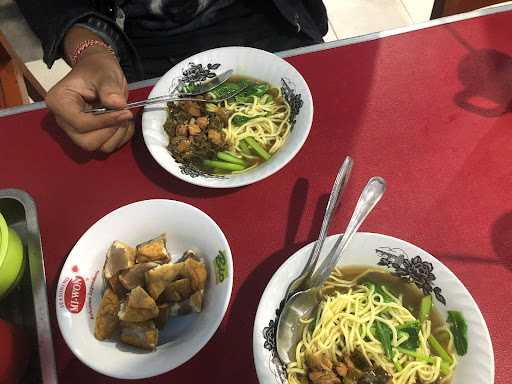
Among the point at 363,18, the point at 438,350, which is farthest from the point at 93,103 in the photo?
the point at 363,18

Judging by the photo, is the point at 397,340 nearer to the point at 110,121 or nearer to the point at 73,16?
the point at 110,121

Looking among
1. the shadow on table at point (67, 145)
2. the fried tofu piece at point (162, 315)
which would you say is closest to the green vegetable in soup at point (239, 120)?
the shadow on table at point (67, 145)

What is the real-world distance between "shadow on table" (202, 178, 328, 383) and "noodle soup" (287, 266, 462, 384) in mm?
136

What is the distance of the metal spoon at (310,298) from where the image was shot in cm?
93

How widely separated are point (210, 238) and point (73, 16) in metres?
0.88

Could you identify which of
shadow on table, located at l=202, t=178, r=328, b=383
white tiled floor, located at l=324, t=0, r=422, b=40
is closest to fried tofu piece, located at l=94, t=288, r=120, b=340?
shadow on table, located at l=202, t=178, r=328, b=383

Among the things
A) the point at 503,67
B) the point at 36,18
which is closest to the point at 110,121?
the point at 36,18

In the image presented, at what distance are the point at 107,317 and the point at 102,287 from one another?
3.7 inches

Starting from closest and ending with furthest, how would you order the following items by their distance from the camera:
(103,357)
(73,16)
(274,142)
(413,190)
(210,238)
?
(103,357) → (210,238) → (413,190) → (274,142) → (73,16)

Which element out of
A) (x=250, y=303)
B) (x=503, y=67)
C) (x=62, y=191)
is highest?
(x=503, y=67)

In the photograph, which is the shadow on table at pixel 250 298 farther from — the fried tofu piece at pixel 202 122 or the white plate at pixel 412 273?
the fried tofu piece at pixel 202 122

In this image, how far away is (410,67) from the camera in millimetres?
1357

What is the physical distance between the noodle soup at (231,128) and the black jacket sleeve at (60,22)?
15.5 inches

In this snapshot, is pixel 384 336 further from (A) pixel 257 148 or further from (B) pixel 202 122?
(B) pixel 202 122
